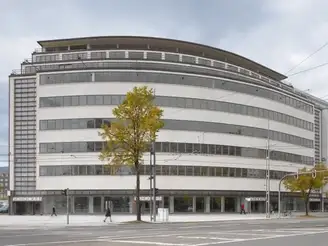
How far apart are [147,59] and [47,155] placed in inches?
765

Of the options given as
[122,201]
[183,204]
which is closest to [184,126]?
[183,204]

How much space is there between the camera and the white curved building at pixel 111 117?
235 ft

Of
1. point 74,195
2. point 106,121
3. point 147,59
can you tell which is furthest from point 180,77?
point 74,195

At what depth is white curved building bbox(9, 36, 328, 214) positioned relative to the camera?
7169 centimetres

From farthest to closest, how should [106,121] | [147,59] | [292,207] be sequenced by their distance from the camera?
[292,207] → [147,59] → [106,121]

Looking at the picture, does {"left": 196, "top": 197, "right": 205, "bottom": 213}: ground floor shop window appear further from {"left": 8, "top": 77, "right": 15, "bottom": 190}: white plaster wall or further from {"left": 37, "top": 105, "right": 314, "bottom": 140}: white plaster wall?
{"left": 8, "top": 77, "right": 15, "bottom": 190}: white plaster wall

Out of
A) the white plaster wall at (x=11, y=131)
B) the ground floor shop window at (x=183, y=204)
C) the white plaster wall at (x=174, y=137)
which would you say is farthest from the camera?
the ground floor shop window at (x=183, y=204)

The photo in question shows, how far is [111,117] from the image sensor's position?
7100 cm

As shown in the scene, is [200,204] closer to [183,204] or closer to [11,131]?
[183,204]

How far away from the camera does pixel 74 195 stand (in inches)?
2852

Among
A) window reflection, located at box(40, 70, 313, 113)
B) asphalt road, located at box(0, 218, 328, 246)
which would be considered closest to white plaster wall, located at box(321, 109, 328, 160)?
window reflection, located at box(40, 70, 313, 113)

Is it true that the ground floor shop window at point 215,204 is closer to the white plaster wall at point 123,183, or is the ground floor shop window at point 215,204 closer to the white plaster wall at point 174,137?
the white plaster wall at point 123,183

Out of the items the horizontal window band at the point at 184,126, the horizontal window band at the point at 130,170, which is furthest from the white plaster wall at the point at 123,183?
the horizontal window band at the point at 184,126

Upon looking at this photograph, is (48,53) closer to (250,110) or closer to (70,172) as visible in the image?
(70,172)
